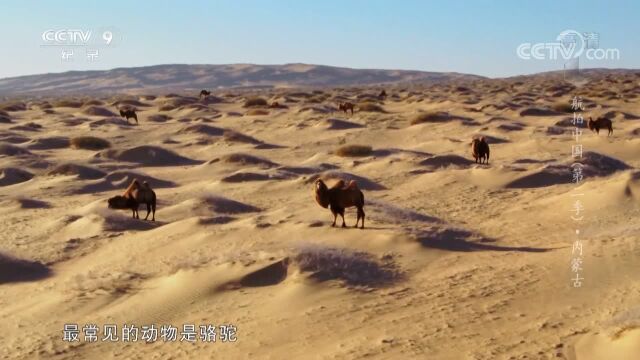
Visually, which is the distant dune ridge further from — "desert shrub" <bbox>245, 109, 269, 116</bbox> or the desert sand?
the desert sand

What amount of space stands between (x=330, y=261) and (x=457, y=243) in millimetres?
2385

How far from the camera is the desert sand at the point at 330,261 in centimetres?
663

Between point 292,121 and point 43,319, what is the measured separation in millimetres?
26221

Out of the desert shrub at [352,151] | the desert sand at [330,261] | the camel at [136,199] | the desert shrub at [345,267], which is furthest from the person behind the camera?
the desert shrub at [352,151]

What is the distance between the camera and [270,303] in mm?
7754

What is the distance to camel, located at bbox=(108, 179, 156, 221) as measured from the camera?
501 inches

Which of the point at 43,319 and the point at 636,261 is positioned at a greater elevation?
the point at 636,261

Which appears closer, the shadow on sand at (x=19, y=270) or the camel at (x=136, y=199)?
the shadow on sand at (x=19, y=270)

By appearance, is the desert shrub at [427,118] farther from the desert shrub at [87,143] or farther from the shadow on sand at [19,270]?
the shadow on sand at [19,270]

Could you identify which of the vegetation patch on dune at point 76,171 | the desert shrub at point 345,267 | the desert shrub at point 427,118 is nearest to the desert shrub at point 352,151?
the vegetation patch on dune at point 76,171

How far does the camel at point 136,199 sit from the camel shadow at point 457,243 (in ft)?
17.8

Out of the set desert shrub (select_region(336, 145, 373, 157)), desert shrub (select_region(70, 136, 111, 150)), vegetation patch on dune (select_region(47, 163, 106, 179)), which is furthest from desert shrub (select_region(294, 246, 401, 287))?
desert shrub (select_region(70, 136, 111, 150))

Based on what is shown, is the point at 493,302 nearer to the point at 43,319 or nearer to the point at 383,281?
the point at 383,281

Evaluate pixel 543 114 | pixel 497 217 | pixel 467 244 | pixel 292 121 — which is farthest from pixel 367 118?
pixel 467 244
